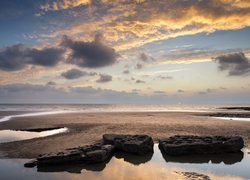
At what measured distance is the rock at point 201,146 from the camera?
1678 cm

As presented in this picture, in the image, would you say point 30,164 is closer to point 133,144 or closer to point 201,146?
point 133,144

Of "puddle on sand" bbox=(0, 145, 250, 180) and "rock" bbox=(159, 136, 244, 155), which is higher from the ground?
"rock" bbox=(159, 136, 244, 155)

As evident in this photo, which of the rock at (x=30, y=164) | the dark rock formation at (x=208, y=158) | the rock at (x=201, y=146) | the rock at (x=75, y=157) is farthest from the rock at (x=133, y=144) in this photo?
the rock at (x=30, y=164)

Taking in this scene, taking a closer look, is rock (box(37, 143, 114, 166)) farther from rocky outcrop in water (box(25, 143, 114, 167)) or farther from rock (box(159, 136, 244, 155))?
rock (box(159, 136, 244, 155))

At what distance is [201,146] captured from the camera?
17.0 m

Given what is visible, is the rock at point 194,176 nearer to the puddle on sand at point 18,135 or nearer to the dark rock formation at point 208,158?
the dark rock formation at point 208,158

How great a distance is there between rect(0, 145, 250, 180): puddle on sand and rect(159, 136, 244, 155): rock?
56 centimetres

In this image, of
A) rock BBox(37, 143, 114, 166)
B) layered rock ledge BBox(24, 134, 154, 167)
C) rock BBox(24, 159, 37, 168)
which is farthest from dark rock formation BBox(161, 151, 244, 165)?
rock BBox(24, 159, 37, 168)

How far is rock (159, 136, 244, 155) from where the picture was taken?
1678cm

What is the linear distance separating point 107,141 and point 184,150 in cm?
575

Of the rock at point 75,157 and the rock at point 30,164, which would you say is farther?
the rock at point 75,157

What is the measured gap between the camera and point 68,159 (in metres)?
14.5

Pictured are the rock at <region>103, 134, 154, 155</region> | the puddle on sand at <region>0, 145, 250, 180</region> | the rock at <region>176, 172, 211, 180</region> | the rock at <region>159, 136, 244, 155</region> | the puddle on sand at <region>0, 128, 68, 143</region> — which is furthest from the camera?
the puddle on sand at <region>0, 128, 68, 143</region>

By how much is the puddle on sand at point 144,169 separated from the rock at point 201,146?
0.56 metres
